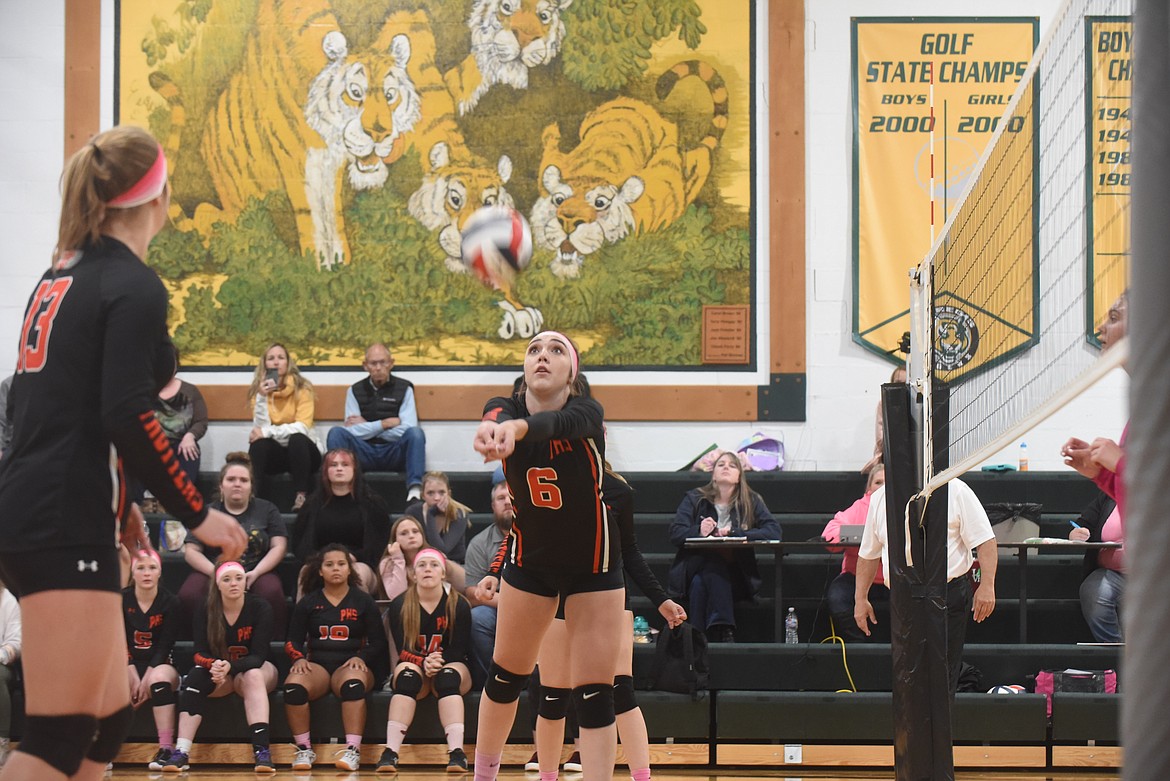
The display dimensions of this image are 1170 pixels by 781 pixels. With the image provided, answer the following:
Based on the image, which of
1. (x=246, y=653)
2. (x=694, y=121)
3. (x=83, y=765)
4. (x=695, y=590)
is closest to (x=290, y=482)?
(x=246, y=653)

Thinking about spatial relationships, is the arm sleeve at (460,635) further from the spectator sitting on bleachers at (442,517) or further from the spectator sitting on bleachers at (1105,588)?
the spectator sitting on bleachers at (1105,588)

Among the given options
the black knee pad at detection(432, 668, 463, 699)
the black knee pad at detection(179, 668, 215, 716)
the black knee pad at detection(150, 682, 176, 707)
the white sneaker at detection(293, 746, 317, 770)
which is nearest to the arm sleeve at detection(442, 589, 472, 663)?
the black knee pad at detection(432, 668, 463, 699)

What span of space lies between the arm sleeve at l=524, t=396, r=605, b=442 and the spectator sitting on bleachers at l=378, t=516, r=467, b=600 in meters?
4.22

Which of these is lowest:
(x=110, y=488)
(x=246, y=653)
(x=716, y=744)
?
(x=716, y=744)

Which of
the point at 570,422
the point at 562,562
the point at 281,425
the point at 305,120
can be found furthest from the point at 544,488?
the point at 305,120

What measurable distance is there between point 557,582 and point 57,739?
2.49 metres

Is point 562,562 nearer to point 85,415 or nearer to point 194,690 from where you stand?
point 85,415

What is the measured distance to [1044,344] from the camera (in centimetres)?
1018

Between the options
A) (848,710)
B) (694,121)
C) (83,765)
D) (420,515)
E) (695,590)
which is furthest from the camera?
(694,121)

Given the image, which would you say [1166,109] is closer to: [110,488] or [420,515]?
[110,488]

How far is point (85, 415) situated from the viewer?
3092mm

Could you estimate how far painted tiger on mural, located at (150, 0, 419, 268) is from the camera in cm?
1216

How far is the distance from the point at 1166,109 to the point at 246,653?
7675 mm

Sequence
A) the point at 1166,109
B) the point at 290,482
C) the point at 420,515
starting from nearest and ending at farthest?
the point at 1166,109 < the point at 420,515 < the point at 290,482
